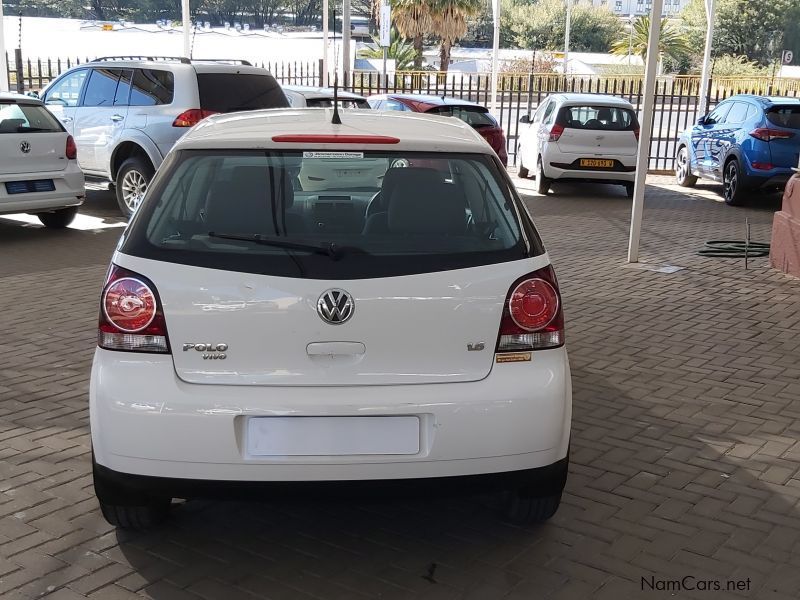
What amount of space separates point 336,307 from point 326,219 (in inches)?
18.1

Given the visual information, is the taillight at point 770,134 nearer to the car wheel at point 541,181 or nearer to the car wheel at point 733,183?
the car wheel at point 733,183

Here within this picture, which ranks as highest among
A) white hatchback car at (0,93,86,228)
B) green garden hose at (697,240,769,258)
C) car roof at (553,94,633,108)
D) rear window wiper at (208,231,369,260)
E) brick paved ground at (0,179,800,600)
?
rear window wiper at (208,231,369,260)

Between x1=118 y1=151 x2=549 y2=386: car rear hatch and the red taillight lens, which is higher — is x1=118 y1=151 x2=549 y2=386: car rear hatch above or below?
above

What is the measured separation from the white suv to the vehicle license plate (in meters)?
5.59

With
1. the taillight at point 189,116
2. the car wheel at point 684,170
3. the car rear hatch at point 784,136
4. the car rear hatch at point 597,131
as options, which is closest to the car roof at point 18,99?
the taillight at point 189,116

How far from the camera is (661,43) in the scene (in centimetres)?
5962

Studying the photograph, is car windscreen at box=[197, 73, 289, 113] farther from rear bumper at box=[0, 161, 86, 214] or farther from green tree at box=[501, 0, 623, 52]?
green tree at box=[501, 0, 623, 52]

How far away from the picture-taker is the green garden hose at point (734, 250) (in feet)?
34.8

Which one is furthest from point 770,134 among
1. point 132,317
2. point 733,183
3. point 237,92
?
point 132,317

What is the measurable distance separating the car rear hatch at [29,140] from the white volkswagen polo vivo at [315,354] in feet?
26.5

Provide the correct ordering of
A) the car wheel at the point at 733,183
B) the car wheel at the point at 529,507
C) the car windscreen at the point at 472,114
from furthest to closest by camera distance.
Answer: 1. the car windscreen at the point at 472,114
2. the car wheel at the point at 733,183
3. the car wheel at the point at 529,507

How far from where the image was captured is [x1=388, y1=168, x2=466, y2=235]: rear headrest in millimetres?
3523

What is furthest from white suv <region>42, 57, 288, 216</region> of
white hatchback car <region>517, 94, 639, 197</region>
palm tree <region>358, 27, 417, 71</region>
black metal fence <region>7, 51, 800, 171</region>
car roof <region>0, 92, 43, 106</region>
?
palm tree <region>358, 27, 417, 71</region>

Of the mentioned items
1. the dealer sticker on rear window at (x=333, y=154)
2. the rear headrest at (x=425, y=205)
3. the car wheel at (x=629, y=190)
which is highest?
the dealer sticker on rear window at (x=333, y=154)
